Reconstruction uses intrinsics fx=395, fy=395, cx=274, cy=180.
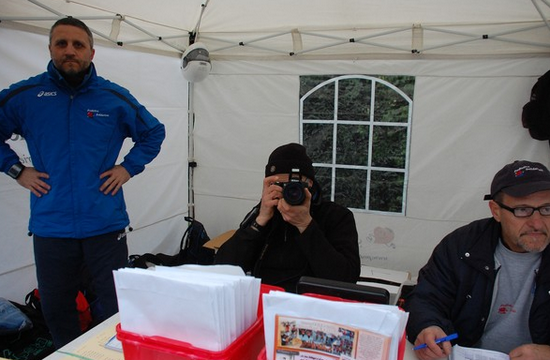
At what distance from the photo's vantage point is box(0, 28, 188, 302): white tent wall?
2387mm

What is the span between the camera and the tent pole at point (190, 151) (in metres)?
3.86

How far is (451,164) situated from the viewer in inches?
122

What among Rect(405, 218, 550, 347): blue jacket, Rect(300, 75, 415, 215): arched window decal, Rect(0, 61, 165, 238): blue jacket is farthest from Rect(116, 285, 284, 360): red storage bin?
Rect(300, 75, 415, 215): arched window decal

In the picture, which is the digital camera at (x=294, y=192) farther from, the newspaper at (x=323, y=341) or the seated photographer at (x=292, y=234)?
the newspaper at (x=323, y=341)

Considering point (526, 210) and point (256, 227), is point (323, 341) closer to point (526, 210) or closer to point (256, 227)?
point (256, 227)

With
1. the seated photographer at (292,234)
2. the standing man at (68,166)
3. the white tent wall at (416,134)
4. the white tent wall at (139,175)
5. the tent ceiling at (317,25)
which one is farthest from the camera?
the white tent wall at (416,134)

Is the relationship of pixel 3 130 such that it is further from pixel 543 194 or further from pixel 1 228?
pixel 543 194

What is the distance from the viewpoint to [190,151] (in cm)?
396

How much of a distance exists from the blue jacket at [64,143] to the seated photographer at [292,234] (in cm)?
76

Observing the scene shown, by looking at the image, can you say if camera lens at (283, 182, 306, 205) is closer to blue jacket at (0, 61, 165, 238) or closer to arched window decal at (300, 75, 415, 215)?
blue jacket at (0, 61, 165, 238)

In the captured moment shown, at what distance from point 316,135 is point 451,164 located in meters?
1.12

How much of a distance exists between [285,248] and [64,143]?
43.9 inches

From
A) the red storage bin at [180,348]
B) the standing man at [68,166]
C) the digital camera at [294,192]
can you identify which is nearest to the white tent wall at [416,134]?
the standing man at [68,166]

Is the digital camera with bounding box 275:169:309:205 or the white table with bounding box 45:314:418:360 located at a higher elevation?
the digital camera with bounding box 275:169:309:205
